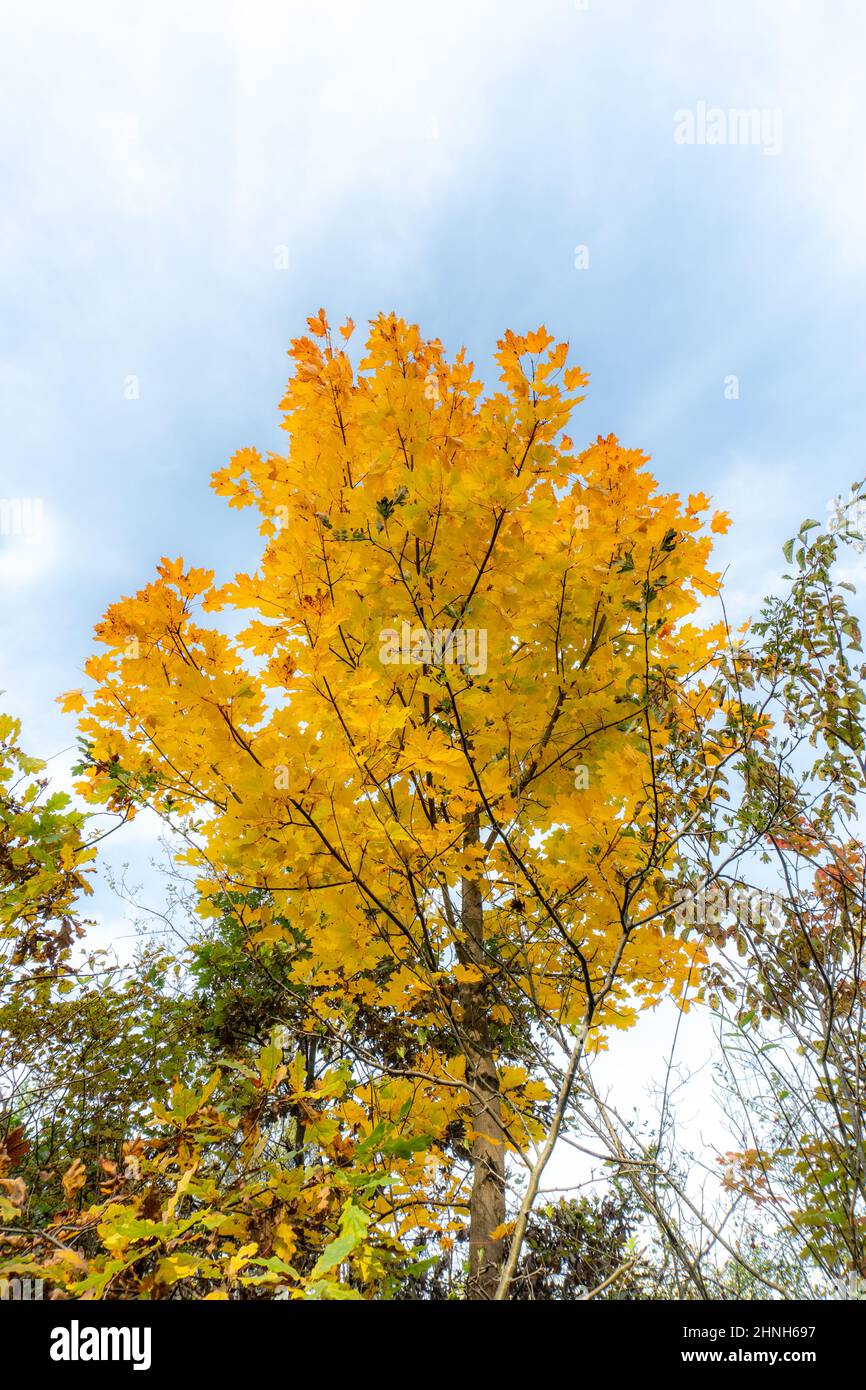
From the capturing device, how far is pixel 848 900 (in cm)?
241

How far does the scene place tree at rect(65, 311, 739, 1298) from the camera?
1.98m

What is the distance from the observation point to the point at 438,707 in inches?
101

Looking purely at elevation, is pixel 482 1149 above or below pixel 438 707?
below

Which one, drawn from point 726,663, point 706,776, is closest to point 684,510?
point 726,663

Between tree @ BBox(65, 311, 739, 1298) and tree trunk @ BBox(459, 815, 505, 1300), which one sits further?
tree trunk @ BBox(459, 815, 505, 1300)

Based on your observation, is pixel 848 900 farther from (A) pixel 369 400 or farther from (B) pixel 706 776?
(A) pixel 369 400

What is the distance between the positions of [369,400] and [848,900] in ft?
8.04

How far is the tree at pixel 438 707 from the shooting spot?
198cm

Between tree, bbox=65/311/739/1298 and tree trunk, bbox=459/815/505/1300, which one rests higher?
tree, bbox=65/311/739/1298

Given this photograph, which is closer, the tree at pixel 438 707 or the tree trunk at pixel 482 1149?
the tree at pixel 438 707

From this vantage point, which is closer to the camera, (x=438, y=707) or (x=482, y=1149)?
(x=438, y=707)

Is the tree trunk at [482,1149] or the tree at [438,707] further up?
the tree at [438,707]
